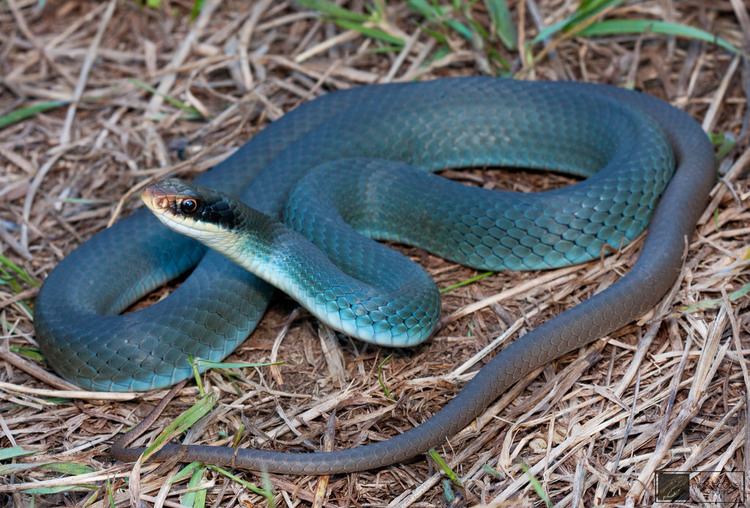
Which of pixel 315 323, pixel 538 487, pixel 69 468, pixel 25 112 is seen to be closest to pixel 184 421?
pixel 69 468

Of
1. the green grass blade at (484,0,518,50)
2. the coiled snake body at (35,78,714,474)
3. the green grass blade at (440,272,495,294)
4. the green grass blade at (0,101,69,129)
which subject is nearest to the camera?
the coiled snake body at (35,78,714,474)

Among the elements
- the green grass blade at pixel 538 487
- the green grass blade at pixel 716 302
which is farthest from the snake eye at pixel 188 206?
the green grass blade at pixel 716 302

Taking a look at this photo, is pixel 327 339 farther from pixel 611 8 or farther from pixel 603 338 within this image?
pixel 611 8

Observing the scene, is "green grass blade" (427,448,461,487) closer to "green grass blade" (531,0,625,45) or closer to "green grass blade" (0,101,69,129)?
"green grass blade" (531,0,625,45)

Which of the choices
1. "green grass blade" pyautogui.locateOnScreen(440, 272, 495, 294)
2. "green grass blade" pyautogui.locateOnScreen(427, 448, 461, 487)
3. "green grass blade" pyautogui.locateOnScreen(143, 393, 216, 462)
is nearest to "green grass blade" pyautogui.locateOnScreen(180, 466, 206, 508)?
"green grass blade" pyautogui.locateOnScreen(143, 393, 216, 462)

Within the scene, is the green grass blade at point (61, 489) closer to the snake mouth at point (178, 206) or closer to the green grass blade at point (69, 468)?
the green grass blade at point (69, 468)

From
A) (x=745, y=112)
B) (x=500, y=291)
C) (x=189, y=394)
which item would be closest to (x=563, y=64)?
(x=745, y=112)
